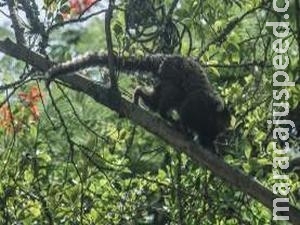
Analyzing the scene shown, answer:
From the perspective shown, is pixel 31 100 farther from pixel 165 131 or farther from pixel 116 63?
pixel 165 131

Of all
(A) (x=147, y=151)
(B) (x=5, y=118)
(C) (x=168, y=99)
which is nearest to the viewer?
(C) (x=168, y=99)

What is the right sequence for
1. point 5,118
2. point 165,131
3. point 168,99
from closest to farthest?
point 165,131 < point 168,99 < point 5,118

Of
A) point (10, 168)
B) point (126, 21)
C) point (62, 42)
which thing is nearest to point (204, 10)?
point (126, 21)

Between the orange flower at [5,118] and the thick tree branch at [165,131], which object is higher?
the orange flower at [5,118]

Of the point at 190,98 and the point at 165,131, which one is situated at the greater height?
the point at 190,98

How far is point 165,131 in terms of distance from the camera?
12.4ft

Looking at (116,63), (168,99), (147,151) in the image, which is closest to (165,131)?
(168,99)

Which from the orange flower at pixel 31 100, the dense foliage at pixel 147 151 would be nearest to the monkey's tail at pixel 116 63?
the dense foliage at pixel 147 151

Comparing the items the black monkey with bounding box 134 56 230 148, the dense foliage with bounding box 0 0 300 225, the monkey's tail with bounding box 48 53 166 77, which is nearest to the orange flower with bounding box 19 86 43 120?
the dense foliage with bounding box 0 0 300 225

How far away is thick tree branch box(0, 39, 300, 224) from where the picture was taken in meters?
3.55

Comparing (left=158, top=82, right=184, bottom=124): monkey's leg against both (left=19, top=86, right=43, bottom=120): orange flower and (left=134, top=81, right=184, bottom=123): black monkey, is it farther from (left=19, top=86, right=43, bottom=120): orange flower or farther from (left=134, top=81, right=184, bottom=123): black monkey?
(left=19, top=86, right=43, bottom=120): orange flower

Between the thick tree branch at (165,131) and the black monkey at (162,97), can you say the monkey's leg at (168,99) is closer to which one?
the black monkey at (162,97)

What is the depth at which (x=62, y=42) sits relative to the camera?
997 centimetres

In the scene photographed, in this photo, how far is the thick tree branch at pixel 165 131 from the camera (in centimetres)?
355
